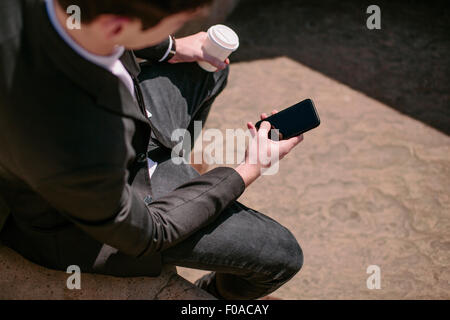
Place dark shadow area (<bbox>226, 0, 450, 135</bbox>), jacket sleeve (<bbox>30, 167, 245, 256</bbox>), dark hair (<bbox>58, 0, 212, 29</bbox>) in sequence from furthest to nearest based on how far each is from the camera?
dark shadow area (<bbox>226, 0, 450, 135</bbox>) → jacket sleeve (<bbox>30, 167, 245, 256</bbox>) → dark hair (<bbox>58, 0, 212, 29</bbox>)

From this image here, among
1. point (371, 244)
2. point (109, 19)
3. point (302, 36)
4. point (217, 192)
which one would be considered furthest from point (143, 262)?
point (302, 36)

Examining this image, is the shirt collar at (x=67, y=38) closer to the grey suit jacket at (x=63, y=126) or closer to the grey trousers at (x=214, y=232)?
the grey suit jacket at (x=63, y=126)

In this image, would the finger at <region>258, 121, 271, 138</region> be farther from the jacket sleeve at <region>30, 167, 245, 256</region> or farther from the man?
the jacket sleeve at <region>30, 167, 245, 256</region>

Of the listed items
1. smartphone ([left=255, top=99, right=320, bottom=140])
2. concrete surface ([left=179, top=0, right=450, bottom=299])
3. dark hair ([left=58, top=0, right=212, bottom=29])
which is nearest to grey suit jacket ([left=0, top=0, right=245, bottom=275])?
dark hair ([left=58, top=0, right=212, bottom=29])

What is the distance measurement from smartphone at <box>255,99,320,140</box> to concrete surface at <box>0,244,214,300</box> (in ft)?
1.86

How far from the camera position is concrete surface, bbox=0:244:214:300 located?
1.40 meters

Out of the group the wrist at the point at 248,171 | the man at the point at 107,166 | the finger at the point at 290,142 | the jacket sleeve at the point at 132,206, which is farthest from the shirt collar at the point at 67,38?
the finger at the point at 290,142

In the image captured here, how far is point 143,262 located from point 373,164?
1.59 meters

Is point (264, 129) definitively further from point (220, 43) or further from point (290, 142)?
point (220, 43)

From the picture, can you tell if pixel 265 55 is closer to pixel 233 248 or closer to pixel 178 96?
pixel 178 96

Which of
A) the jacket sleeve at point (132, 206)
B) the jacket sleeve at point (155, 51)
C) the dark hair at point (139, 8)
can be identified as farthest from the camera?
the jacket sleeve at point (155, 51)

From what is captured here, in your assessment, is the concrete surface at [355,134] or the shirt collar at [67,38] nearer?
the shirt collar at [67,38]

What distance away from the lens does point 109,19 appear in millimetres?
870

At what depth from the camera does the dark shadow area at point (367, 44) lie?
3000 millimetres
